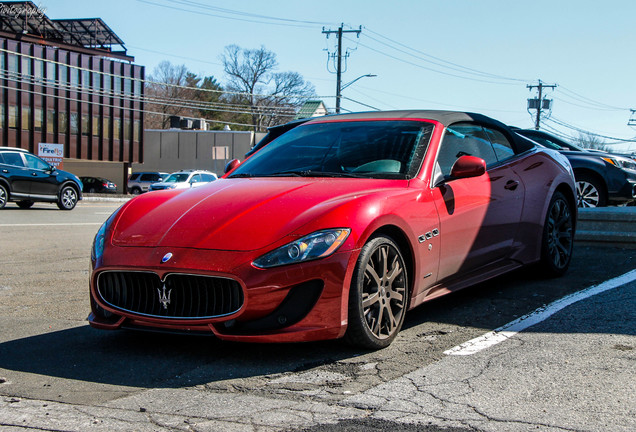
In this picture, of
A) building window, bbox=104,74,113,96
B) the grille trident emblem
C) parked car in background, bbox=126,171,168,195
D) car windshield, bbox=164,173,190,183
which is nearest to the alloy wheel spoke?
the grille trident emblem

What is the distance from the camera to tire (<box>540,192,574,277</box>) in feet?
20.7

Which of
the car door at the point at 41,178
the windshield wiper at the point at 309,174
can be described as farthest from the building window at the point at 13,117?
the windshield wiper at the point at 309,174

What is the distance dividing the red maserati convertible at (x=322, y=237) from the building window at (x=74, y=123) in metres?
52.1

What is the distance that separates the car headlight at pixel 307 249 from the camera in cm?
384

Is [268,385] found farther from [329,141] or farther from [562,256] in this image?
[562,256]

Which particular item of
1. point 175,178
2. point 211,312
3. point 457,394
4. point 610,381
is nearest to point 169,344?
point 211,312

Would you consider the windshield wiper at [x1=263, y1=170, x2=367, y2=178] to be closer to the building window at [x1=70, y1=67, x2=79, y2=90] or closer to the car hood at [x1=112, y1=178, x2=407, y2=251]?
the car hood at [x1=112, y1=178, x2=407, y2=251]

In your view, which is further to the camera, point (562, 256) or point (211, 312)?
point (562, 256)

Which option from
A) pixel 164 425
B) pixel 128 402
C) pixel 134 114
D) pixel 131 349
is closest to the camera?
pixel 164 425

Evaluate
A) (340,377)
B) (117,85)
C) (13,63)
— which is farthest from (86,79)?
(340,377)

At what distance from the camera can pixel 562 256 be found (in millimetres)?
6574

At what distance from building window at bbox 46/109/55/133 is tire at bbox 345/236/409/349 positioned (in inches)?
2056

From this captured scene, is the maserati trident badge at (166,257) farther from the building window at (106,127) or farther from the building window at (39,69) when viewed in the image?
the building window at (106,127)

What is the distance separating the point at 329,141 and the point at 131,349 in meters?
2.09
